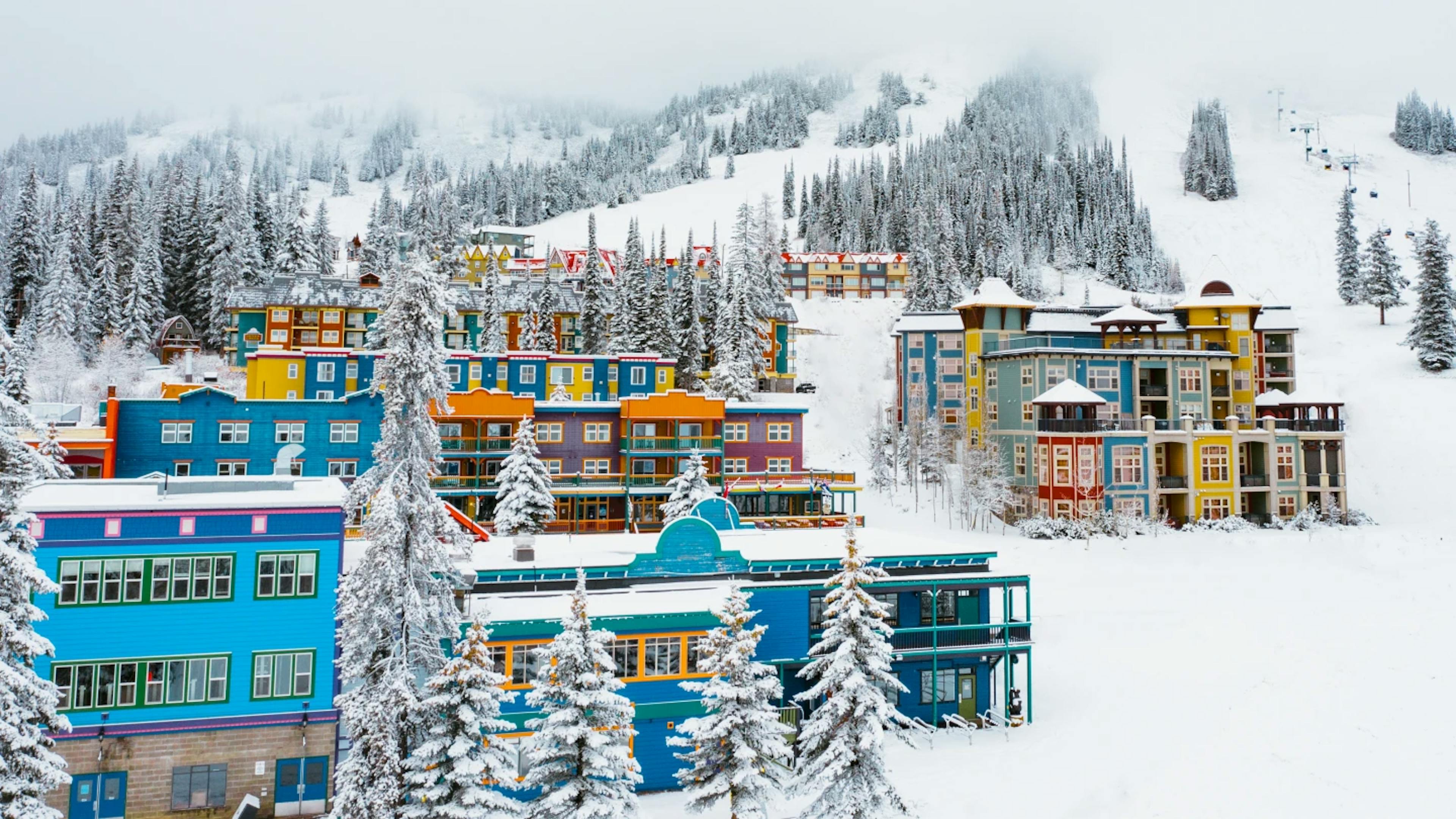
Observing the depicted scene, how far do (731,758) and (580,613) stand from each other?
5.33 metres

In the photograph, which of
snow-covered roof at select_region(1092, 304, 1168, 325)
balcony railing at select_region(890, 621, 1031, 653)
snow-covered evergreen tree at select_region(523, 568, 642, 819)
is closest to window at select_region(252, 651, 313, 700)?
snow-covered evergreen tree at select_region(523, 568, 642, 819)

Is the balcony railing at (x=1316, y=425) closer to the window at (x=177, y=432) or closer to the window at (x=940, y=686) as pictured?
the window at (x=940, y=686)

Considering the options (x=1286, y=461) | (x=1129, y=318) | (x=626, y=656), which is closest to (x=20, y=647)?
(x=626, y=656)

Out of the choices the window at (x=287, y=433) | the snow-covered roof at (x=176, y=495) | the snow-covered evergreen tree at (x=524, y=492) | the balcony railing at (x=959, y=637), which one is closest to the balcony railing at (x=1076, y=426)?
the balcony railing at (x=959, y=637)

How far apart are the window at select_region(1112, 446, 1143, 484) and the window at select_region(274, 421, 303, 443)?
50.6 metres

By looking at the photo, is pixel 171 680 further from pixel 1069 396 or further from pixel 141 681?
pixel 1069 396

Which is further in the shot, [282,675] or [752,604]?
[752,604]

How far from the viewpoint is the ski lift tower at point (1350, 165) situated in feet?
548

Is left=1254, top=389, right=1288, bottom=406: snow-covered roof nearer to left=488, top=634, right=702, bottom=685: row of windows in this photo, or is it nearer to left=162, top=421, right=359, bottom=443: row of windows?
left=488, top=634, right=702, bottom=685: row of windows

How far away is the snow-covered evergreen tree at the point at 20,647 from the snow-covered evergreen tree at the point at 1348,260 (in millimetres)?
122029

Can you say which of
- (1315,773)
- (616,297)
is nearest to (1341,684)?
(1315,773)

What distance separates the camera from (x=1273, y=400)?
209 ft

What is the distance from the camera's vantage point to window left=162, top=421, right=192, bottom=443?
49500mm

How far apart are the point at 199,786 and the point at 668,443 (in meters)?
35.8
